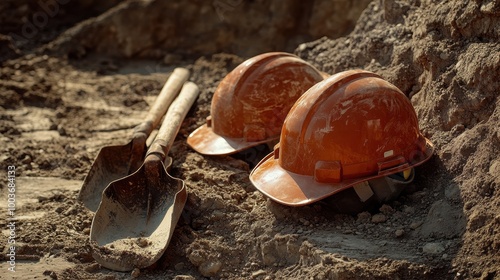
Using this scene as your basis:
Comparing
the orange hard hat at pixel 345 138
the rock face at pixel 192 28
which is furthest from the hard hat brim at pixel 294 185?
the rock face at pixel 192 28

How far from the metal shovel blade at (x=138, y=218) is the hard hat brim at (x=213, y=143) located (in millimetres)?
548

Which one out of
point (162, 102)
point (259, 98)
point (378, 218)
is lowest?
point (162, 102)

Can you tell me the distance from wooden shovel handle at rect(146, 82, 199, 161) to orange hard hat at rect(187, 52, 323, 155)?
325 mm

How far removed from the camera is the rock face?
959 centimetres

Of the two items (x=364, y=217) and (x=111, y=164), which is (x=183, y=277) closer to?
(x=364, y=217)

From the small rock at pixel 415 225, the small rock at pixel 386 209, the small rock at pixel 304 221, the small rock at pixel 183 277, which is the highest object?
the small rock at pixel 415 225

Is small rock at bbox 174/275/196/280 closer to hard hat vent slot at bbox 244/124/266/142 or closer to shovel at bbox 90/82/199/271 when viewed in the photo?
shovel at bbox 90/82/199/271

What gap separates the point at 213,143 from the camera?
614 cm

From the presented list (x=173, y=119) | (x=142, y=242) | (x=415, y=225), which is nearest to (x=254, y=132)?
(x=173, y=119)

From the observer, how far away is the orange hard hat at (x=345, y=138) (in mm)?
4754

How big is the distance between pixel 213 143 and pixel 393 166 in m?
1.80

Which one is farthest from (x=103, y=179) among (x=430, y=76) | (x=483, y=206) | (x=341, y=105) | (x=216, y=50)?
(x=216, y=50)

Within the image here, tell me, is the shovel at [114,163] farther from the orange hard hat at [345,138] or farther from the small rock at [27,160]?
the orange hard hat at [345,138]

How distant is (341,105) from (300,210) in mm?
767
